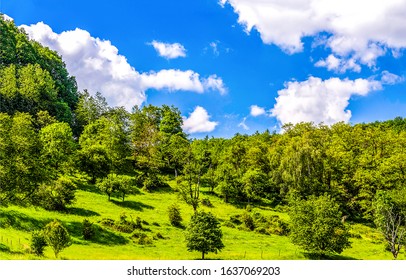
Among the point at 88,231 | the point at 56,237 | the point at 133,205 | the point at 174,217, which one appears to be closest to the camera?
the point at 56,237

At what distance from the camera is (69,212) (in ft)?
167

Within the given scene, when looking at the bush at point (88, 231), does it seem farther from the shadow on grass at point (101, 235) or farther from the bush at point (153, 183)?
the bush at point (153, 183)

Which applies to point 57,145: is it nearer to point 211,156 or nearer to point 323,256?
point 211,156

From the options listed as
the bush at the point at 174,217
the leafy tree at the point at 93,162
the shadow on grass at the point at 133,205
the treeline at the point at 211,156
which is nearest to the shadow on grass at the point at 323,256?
the bush at the point at 174,217

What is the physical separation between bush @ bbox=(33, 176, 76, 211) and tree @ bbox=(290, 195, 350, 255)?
28673mm

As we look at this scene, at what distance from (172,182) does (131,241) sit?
1367 inches

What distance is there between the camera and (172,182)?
80.4 meters

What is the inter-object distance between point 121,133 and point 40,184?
4246 cm

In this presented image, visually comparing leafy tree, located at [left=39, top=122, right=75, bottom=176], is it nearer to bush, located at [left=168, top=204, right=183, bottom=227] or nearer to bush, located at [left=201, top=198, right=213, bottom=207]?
bush, located at [left=168, top=204, right=183, bottom=227]

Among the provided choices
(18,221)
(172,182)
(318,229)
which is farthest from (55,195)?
(172,182)

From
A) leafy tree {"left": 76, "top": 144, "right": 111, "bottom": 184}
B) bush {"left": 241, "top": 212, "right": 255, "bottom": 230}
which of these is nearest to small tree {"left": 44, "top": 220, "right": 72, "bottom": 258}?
bush {"left": 241, "top": 212, "right": 255, "bottom": 230}

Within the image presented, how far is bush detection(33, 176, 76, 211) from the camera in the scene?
47.1 metres

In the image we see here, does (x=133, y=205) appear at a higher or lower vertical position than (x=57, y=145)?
lower

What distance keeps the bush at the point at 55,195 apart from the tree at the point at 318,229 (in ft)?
94.1
